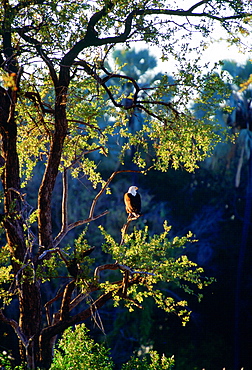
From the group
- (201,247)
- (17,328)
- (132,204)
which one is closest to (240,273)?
(201,247)

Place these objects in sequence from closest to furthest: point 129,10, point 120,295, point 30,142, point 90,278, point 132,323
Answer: point 90,278
point 120,295
point 129,10
point 30,142
point 132,323

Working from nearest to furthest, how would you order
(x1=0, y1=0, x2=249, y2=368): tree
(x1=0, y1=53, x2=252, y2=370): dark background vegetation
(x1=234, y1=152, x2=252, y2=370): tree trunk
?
(x1=0, y1=0, x2=249, y2=368): tree → (x1=0, y1=53, x2=252, y2=370): dark background vegetation → (x1=234, y1=152, x2=252, y2=370): tree trunk

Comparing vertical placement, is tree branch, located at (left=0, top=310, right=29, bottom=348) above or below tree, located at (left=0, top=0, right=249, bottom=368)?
below

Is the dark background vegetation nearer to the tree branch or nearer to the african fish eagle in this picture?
the african fish eagle

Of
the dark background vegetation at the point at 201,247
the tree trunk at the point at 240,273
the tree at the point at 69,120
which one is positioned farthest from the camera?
the tree trunk at the point at 240,273

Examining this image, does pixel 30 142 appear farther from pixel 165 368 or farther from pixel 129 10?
pixel 165 368

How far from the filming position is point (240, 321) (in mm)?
19812

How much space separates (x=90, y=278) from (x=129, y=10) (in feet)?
14.3

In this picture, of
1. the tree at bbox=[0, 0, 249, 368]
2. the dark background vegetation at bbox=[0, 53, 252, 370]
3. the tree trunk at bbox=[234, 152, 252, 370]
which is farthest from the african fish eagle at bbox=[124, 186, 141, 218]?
the tree trunk at bbox=[234, 152, 252, 370]

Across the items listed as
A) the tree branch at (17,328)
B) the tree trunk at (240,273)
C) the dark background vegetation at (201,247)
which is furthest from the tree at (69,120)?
the tree trunk at (240,273)

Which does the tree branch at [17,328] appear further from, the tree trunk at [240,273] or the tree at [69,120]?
the tree trunk at [240,273]

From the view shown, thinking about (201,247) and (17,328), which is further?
(201,247)

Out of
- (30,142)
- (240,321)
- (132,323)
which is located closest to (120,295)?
(30,142)

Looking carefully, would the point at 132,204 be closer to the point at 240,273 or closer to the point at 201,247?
the point at 240,273
